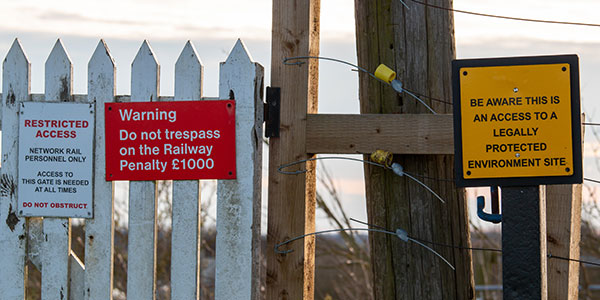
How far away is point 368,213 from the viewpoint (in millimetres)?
3816

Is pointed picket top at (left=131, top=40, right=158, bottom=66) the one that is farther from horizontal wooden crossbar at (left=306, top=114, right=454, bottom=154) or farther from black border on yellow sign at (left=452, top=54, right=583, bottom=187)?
black border on yellow sign at (left=452, top=54, right=583, bottom=187)


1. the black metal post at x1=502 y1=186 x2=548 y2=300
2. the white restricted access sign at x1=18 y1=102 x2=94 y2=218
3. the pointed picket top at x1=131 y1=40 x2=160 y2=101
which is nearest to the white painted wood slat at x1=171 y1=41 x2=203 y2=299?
the pointed picket top at x1=131 y1=40 x2=160 y2=101

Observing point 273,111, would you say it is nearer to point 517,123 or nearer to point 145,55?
point 145,55

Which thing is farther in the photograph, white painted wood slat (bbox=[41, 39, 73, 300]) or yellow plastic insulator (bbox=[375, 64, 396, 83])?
white painted wood slat (bbox=[41, 39, 73, 300])

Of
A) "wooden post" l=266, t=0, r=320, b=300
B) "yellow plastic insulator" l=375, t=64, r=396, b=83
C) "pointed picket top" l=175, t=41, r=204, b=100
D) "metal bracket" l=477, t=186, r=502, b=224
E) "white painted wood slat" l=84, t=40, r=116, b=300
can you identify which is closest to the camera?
A: "metal bracket" l=477, t=186, r=502, b=224

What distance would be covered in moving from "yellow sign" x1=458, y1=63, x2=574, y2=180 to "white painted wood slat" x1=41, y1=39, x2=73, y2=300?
224cm

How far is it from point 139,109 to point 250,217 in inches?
32.1

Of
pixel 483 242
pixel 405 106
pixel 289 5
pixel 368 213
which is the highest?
pixel 289 5

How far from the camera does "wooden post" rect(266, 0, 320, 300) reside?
12.4 ft

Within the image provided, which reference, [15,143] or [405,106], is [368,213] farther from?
[15,143]

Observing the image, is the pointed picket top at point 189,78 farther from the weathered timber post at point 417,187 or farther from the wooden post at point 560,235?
the wooden post at point 560,235

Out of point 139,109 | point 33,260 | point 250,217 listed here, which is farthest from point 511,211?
point 33,260

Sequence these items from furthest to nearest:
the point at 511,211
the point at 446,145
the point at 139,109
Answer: the point at 139,109, the point at 446,145, the point at 511,211

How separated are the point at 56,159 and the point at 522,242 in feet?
8.24
